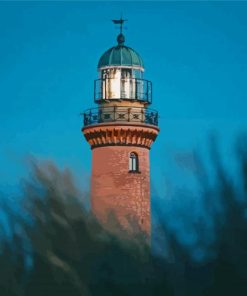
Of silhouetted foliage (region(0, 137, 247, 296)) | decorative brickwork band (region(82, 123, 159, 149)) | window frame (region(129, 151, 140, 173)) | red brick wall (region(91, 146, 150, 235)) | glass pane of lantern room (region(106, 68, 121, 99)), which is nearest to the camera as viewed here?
silhouetted foliage (region(0, 137, 247, 296))

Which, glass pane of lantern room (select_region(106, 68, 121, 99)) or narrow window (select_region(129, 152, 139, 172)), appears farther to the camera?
glass pane of lantern room (select_region(106, 68, 121, 99))

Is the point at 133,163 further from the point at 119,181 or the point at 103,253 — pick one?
the point at 103,253

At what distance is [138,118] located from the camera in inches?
2303

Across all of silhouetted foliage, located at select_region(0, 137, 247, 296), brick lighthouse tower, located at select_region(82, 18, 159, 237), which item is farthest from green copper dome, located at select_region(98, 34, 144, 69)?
silhouetted foliage, located at select_region(0, 137, 247, 296)

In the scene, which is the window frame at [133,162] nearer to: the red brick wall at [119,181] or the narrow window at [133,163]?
the narrow window at [133,163]

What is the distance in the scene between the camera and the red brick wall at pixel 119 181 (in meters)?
57.2

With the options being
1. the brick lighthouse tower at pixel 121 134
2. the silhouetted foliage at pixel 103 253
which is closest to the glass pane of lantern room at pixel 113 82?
the brick lighthouse tower at pixel 121 134

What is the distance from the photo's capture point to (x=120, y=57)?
193 feet

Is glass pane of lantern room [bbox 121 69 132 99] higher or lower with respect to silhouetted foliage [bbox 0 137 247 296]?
higher

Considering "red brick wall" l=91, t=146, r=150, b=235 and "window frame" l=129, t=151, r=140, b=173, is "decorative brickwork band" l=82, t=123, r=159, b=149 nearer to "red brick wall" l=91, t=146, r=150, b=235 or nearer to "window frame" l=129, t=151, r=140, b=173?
"red brick wall" l=91, t=146, r=150, b=235

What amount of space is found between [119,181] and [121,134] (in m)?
1.67

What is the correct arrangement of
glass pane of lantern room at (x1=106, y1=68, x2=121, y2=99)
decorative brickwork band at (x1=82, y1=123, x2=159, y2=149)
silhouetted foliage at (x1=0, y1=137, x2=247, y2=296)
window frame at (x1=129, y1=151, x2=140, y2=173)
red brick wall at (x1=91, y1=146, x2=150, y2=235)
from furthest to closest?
glass pane of lantern room at (x1=106, y1=68, x2=121, y2=99), decorative brickwork band at (x1=82, y1=123, x2=159, y2=149), window frame at (x1=129, y1=151, x2=140, y2=173), red brick wall at (x1=91, y1=146, x2=150, y2=235), silhouetted foliage at (x1=0, y1=137, x2=247, y2=296)

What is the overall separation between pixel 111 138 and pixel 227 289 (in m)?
21.3

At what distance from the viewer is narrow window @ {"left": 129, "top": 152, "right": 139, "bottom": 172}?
190 ft
